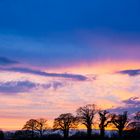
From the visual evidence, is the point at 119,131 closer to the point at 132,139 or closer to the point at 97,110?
the point at 97,110

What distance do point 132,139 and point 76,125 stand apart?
63595 mm

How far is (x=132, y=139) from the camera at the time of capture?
8350 centimetres

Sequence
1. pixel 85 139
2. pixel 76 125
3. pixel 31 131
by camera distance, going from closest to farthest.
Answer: pixel 85 139 < pixel 76 125 < pixel 31 131

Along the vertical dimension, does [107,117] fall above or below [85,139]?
above

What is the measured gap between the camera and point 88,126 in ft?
447

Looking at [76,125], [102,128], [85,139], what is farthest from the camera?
[76,125]

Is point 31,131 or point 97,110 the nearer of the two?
point 97,110

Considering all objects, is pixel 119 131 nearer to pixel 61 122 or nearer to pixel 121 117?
pixel 121 117

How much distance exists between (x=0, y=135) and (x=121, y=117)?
126 feet

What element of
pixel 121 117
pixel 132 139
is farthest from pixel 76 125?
pixel 132 139

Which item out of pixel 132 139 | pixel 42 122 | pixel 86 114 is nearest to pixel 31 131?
pixel 42 122

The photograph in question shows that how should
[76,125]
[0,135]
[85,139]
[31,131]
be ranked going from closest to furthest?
[85,139], [0,135], [76,125], [31,131]

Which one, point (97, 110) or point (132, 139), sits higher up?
point (97, 110)

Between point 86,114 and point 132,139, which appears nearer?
point 132,139
